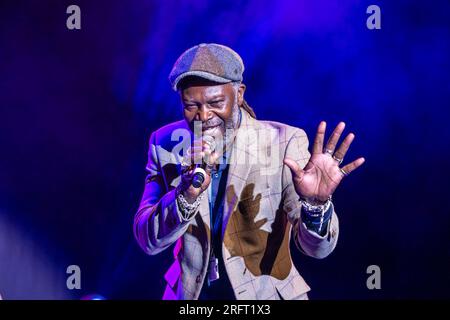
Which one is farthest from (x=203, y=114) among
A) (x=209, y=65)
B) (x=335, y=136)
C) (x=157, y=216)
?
(x=335, y=136)

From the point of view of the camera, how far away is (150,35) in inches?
116

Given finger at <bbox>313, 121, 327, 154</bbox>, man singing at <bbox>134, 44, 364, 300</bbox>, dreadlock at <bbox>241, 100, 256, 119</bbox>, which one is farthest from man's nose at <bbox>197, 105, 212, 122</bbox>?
finger at <bbox>313, 121, 327, 154</bbox>

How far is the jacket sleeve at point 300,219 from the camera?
2.33 metres

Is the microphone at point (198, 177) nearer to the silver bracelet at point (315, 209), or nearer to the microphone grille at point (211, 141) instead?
the microphone grille at point (211, 141)

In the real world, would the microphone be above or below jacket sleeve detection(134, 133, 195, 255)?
above

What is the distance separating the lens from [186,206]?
7.63 feet

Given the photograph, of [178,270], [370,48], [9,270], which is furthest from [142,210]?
[370,48]

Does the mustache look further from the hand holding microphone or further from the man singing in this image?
the hand holding microphone

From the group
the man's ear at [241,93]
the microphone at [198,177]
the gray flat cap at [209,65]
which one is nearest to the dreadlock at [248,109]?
the man's ear at [241,93]

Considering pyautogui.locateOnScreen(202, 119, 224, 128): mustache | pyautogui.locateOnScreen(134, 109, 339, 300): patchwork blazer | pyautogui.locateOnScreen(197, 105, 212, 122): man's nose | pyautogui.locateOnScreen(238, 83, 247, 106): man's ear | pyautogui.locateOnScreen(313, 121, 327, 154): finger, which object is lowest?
pyautogui.locateOnScreen(134, 109, 339, 300): patchwork blazer

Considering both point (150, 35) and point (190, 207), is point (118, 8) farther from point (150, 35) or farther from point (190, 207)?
point (190, 207)

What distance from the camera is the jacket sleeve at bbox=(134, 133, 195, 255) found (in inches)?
93.4

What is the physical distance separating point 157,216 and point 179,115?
2.18 ft

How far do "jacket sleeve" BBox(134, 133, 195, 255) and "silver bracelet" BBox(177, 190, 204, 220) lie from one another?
15 millimetres
